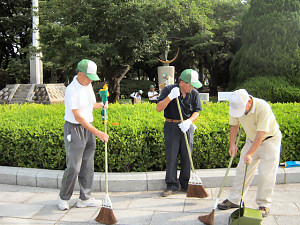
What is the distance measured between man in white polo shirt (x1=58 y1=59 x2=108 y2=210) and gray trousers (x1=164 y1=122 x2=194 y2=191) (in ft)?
3.39

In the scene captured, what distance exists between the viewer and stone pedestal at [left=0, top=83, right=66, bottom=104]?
1823 cm

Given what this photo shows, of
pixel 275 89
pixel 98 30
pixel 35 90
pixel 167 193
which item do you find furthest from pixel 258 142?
pixel 35 90

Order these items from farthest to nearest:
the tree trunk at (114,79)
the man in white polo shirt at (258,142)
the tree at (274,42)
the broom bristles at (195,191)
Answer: the tree trunk at (114,79) → the tree at (274,42) → the broom bristles at (195,191) → the man in white polo shirt at (258,142)

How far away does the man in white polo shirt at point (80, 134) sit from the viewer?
3396 mm

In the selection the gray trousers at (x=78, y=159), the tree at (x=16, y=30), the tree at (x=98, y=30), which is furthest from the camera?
the tree at (x=16, y=30)

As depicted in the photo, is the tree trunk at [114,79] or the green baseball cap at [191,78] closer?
the green baseball cap at [191,78]

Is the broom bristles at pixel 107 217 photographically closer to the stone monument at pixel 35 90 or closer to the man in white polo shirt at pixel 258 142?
the man in white polo shirt at pixel 258 142

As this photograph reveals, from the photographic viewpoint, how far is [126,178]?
14.1ft

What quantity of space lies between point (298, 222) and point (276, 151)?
803mm

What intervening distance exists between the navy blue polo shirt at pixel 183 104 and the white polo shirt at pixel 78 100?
970mm

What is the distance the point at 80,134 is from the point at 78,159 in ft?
1.01

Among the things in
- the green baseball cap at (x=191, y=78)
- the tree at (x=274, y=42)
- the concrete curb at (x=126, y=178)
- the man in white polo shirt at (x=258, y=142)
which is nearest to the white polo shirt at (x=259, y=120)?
the man in white polo shirt at (x=258, y=142)

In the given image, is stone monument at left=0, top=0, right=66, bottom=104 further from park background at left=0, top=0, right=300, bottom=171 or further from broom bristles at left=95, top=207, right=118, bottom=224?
broom bristles at left=95, top=207, right=118, bottom=224

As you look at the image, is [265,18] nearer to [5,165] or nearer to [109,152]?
[109,152]
